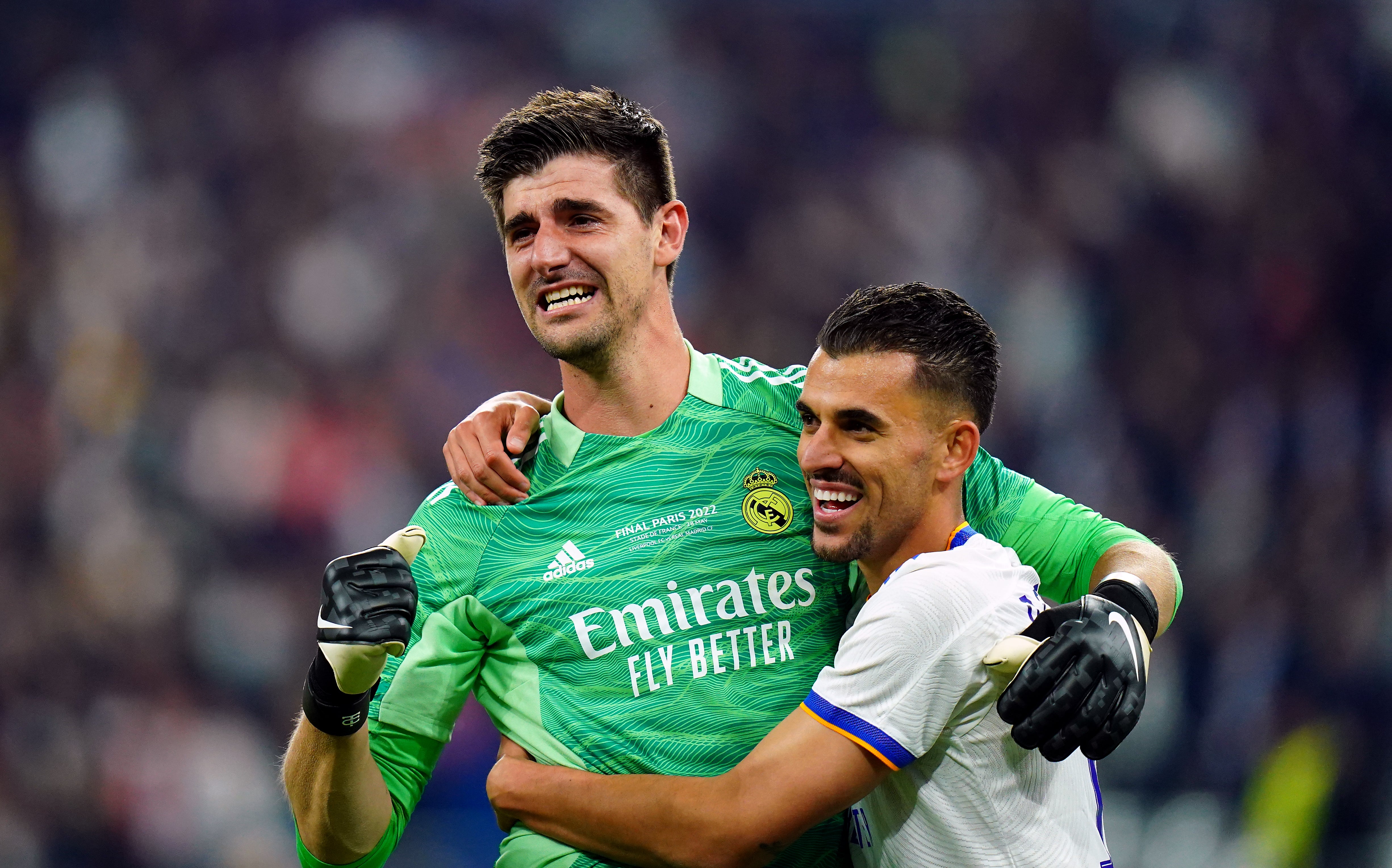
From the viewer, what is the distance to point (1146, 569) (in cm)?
261

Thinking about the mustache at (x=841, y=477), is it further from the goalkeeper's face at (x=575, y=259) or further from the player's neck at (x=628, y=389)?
the goalkeeper's face at (x=575, y=259)

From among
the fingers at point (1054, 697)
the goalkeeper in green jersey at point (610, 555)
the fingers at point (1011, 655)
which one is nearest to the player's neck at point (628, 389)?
the goalkeeper in green jersey at point (610, 555)

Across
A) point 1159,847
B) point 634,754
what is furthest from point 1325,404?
point 634,754

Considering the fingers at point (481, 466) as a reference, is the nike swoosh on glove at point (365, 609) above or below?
below

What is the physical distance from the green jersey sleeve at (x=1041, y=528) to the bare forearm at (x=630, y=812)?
0.98m

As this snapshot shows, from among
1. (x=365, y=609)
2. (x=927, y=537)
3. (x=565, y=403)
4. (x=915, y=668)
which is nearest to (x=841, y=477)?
(x=927, y=537)

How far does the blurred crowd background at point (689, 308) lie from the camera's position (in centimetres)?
604

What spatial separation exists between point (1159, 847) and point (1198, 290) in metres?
3.12

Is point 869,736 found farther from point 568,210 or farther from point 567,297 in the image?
point 568,210

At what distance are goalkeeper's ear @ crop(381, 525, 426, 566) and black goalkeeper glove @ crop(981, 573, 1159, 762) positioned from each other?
1091 millimetres

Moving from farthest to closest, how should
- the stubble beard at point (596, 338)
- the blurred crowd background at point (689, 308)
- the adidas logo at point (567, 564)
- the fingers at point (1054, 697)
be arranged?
the blurred crowd background at point (689, 308) → the stubble beard at point (596, 338) → the adidas logo at point (567, 564) → the fingers at point (1054, 697)

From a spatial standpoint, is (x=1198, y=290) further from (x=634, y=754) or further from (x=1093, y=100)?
(x=634, y=754)

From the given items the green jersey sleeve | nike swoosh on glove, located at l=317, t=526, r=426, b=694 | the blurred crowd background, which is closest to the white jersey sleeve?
the green jersey sleeve

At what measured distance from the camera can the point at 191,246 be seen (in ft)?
21.8
